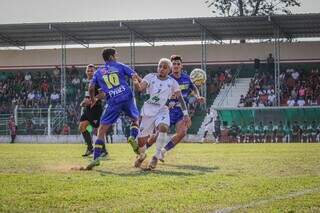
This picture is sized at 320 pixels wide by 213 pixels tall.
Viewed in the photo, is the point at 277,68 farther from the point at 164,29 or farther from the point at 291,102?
the point at 164,29

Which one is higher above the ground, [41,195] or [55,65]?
[55,65]

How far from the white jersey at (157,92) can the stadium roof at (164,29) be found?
28296 millimetres

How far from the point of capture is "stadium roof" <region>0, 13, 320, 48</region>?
1655 inches

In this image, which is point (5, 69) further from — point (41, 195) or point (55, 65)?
point (41, 195)

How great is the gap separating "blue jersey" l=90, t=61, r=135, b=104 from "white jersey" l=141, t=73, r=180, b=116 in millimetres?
462

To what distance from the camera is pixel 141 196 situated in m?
8.05

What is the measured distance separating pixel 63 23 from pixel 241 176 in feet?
115

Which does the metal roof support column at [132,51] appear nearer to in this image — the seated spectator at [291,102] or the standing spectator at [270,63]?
the standing spectator at [270,63]

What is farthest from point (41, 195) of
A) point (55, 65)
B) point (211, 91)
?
point (55, 65)

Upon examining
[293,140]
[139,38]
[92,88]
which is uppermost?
[139,38]

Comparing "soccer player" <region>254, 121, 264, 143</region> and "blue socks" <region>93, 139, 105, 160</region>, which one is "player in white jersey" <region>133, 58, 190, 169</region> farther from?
"soccer player" <region>254, 121, 264, 143</region>

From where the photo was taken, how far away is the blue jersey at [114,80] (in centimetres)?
1266

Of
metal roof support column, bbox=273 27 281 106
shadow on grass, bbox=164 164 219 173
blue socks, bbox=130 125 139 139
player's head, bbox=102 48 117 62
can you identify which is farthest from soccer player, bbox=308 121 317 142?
player's head, bbox=102 48 117 62

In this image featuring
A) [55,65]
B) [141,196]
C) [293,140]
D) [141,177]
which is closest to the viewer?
[141,196]
